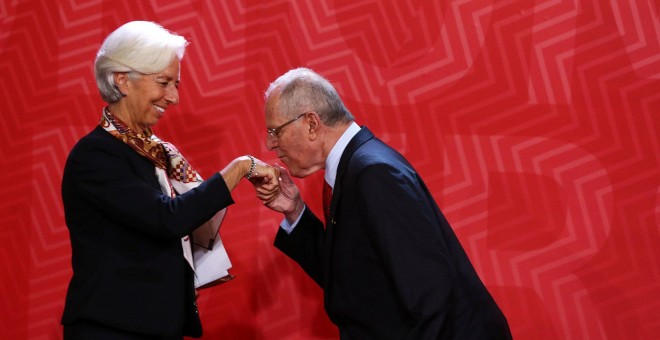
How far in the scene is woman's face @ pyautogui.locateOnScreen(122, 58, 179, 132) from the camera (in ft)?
7.34

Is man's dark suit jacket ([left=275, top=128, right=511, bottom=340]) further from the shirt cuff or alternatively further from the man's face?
the shirt cuff

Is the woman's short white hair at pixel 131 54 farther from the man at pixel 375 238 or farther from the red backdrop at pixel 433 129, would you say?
the red backdrop at pixel 433 129

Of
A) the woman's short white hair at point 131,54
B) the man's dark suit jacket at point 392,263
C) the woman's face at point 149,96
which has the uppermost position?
the woman's short white hair at point 131,54

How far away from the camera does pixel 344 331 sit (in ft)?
7.11

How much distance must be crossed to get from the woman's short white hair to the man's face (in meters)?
0.32

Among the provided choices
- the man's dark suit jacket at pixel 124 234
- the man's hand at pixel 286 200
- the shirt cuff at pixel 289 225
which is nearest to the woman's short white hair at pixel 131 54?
the man's dark suit jacket at pixel 124 234

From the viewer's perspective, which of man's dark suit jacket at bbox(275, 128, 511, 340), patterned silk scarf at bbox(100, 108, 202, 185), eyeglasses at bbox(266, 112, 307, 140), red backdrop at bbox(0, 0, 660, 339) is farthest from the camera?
red backdrop at bbox(0, 0, 660, 339)

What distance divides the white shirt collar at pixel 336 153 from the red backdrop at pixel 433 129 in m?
0.66

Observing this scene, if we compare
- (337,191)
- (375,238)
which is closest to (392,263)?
(375,238)

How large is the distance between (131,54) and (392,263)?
897 mm

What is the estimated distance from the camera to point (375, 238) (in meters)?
2.01

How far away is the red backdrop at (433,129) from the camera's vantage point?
2.85 metres

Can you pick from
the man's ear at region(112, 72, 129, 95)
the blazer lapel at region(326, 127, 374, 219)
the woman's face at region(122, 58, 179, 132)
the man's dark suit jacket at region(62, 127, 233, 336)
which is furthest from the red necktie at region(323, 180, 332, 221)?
the man's ear at region(112, 72, 129, 95)

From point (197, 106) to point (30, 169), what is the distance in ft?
2.21
